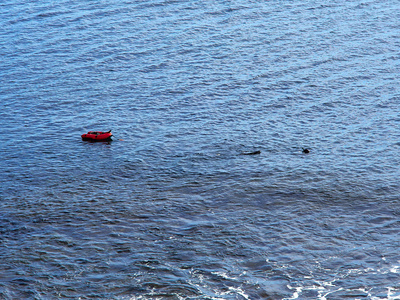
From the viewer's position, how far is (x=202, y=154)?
57.5 m

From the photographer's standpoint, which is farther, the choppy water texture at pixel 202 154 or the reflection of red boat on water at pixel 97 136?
the reflection of red boat on water at pixel 97 136

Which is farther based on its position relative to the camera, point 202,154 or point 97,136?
point 97,136

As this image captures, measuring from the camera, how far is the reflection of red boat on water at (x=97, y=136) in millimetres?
59906

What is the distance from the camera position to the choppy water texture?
131 feet

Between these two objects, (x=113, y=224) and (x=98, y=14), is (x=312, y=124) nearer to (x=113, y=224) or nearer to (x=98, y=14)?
(x=113, y=224)

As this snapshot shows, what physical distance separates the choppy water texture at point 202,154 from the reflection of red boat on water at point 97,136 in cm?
99

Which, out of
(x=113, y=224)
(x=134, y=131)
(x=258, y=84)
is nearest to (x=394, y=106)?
(x=258, y=84)

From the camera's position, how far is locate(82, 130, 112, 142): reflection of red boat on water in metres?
59.9

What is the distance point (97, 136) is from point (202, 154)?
12.5 m

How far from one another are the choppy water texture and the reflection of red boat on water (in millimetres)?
992

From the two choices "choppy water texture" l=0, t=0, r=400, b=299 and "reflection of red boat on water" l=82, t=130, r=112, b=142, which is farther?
"reflection of red boat on water" l=82, t=130, r=112, b=142

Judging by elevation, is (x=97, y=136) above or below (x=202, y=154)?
above

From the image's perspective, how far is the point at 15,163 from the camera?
56438 millimetres

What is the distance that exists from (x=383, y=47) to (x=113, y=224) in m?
57.0
